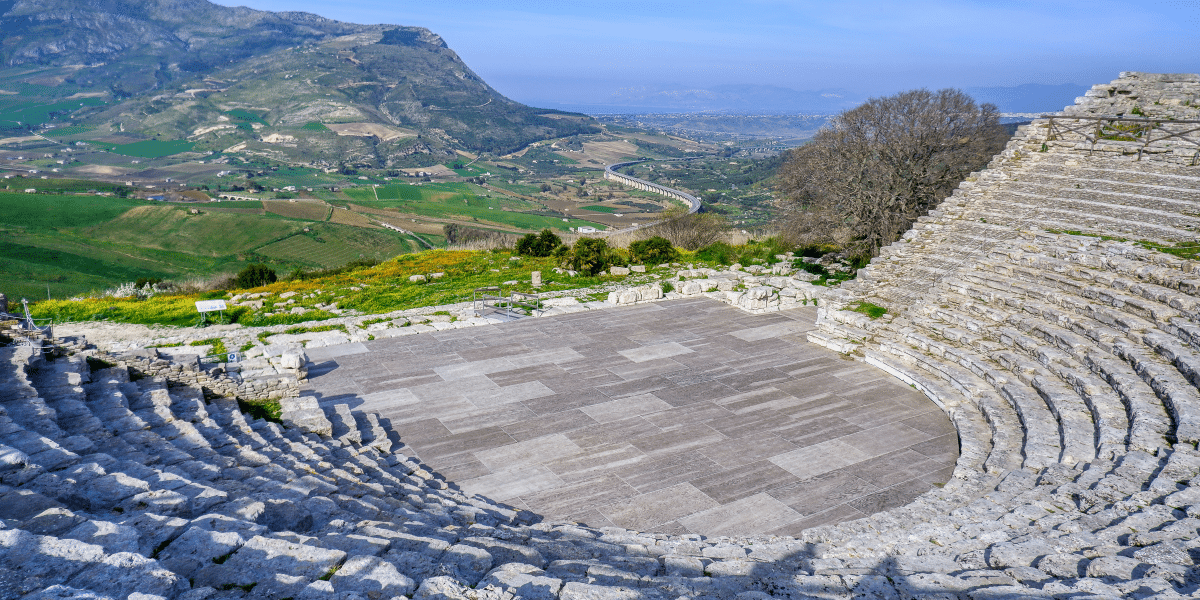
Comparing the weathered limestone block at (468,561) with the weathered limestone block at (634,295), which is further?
the weathered limestone block at (634,295)

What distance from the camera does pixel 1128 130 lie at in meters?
19.3

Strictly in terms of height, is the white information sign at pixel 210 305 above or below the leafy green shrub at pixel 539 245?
below

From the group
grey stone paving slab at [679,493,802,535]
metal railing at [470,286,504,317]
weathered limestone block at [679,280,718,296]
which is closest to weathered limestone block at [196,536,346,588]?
grey stone paving slab at [679,493,802,535]

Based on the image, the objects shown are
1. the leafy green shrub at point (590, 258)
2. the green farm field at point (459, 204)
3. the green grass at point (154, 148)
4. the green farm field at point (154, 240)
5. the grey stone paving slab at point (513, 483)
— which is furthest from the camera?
the green grass at point (154, 148)

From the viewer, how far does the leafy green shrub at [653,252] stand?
2708 centimetres

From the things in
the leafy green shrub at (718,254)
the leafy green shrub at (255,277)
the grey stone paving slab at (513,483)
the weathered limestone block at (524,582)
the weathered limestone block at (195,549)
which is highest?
the weathered limestone block at (195,549)

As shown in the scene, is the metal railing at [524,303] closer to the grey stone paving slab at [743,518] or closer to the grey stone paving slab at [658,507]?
the grey stone paving slab at [658,507]

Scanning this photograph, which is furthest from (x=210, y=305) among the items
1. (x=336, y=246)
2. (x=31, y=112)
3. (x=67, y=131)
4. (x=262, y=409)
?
(x=31, y=112)

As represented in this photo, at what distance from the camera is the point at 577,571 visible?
574 cm

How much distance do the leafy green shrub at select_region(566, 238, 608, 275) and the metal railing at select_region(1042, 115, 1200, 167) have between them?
1450 centimetres

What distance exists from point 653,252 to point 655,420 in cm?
1577

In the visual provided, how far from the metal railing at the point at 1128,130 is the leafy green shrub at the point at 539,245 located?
18653 mm

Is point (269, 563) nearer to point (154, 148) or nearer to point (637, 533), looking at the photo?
point (637, 533)

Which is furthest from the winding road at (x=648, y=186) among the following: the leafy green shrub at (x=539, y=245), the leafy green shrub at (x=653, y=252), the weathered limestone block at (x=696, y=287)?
the weathered limestone block at (x=696, y=287)
